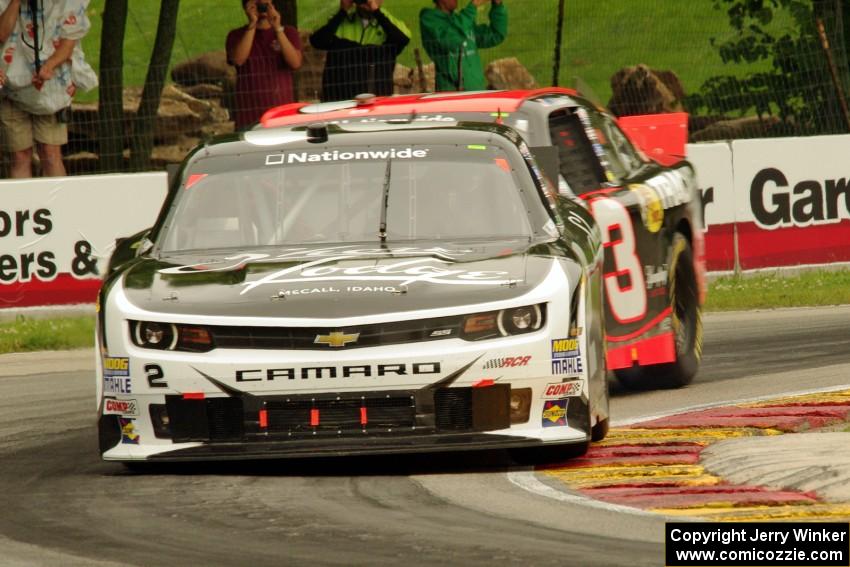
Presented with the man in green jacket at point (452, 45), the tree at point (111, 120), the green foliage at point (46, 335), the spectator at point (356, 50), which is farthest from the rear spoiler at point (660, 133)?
the tree at point (111, 120)

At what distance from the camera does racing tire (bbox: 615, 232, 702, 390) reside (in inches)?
438

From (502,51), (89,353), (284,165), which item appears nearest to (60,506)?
(284,165)

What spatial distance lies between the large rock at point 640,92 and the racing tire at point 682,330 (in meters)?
13.3

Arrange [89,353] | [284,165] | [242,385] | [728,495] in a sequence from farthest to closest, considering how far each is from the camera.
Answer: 1. [89,353]
2. [284,165]
3. [242,385]
4. [728,495]

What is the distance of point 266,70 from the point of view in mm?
18172

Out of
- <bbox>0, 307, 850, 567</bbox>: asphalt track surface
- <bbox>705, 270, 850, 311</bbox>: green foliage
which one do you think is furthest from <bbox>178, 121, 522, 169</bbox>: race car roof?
<bbox>705, 270, 850, 311</bbox>: green foliage

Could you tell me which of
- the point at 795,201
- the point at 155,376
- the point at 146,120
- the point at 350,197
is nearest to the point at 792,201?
the point at 795,201

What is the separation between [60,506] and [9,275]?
29.6 ft

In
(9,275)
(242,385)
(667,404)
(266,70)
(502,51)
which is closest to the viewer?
(242,385)

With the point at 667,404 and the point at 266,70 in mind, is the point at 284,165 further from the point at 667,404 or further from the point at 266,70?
the point at 266,70

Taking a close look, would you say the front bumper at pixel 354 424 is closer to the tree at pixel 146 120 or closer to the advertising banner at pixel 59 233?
the advertising banner at pixel 59 233

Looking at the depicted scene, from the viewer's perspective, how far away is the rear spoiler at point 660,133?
12.1 meters

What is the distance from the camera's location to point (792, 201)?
1806cm

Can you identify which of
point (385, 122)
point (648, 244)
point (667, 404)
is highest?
point (385, 122)
